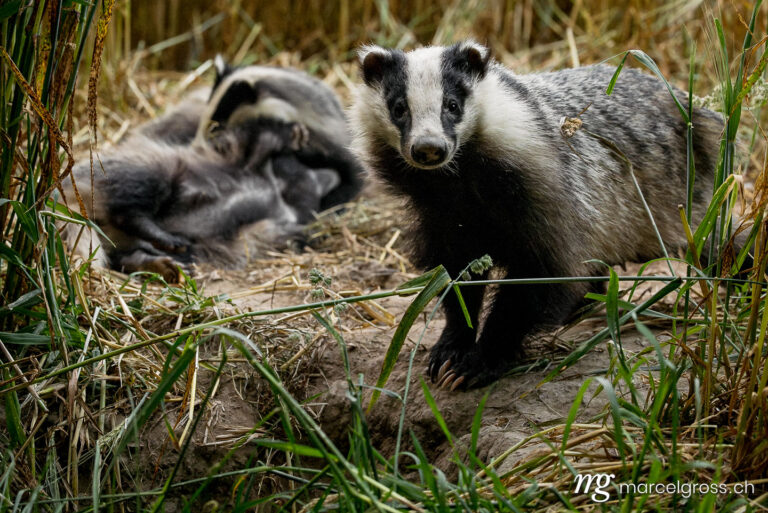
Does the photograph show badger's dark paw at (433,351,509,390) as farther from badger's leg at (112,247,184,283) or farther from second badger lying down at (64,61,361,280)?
second badger lying down at (64,61,361,280)

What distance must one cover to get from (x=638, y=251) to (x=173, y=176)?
2.35 m

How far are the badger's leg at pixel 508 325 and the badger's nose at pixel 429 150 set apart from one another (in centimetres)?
48

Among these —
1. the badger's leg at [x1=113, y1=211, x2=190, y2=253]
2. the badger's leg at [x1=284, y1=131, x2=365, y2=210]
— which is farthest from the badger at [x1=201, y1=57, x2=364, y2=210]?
the badger's leg at [x1=113, y1=211, x2=190, y2=253]

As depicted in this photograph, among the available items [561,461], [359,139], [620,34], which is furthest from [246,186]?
[561,461]

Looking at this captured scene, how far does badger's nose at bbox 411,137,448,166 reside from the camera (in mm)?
2305

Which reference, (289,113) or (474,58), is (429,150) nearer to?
(474,58)

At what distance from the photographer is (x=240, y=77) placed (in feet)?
15.3

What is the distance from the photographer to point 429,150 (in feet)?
7.57

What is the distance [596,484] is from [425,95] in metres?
1.19

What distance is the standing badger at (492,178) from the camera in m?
2.46

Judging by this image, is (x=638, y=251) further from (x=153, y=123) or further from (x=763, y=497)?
(x=153, y=123)

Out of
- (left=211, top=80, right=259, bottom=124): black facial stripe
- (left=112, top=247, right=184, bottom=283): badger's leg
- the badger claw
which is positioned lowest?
(left=112, top=247, right=184, bottom=283): badger's leg

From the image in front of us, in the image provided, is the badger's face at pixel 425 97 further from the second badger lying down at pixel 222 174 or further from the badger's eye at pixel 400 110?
the second badger lying down at pixel 222 174

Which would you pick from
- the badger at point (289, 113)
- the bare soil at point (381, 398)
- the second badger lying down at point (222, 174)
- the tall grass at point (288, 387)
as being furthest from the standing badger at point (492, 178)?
the badger at point (289, 113)
